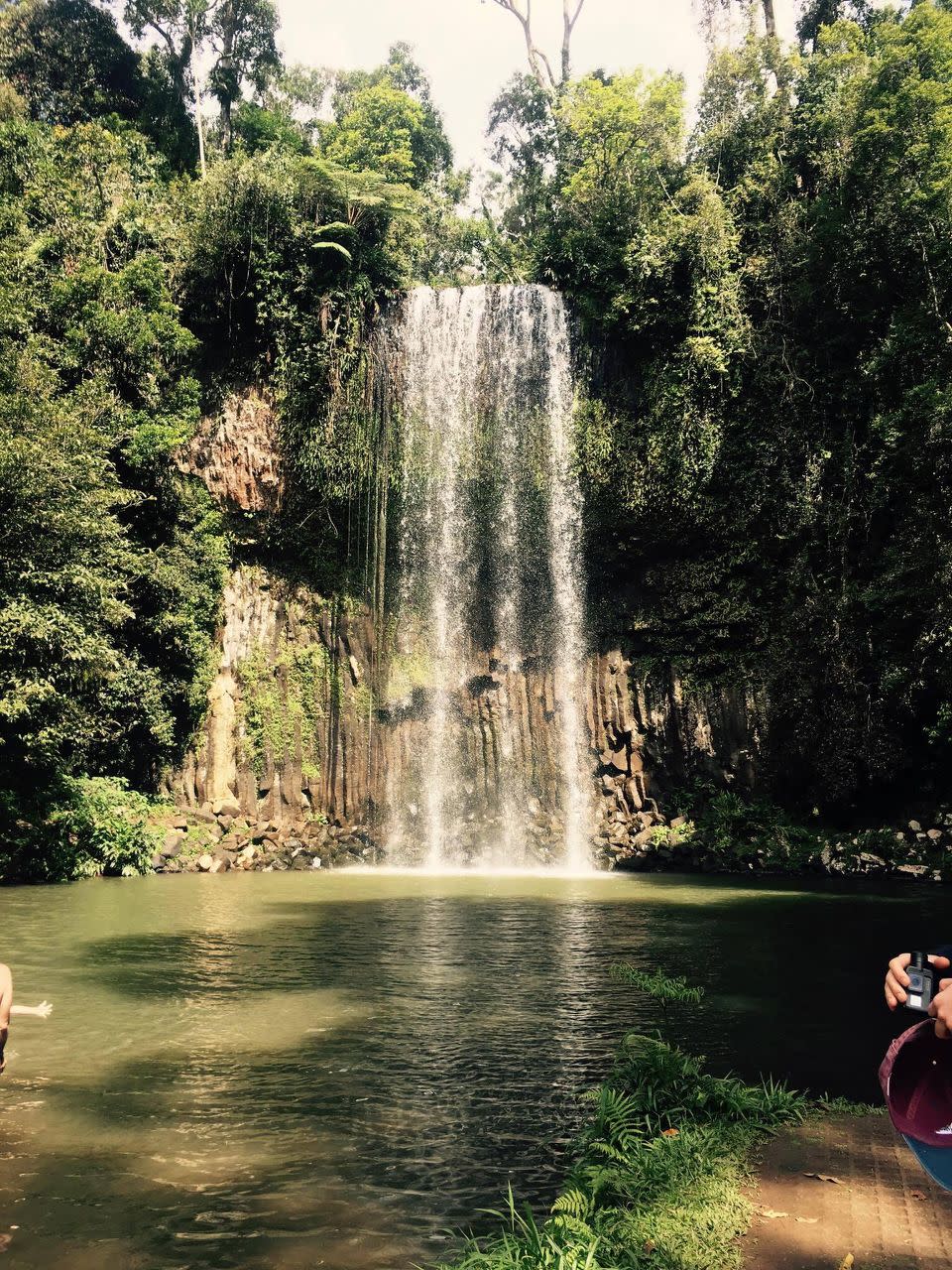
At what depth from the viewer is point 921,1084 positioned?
2.10m

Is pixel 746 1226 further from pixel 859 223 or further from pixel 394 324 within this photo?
pixel 394 324

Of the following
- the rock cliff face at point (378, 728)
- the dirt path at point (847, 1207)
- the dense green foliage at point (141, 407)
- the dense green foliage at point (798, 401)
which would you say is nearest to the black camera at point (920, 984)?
the dirt path at point (847, 1207)

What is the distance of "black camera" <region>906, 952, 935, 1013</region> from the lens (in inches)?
81.2

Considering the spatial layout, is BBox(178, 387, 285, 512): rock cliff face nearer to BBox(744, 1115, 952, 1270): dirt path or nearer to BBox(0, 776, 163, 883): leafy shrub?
BBox(0, 776, 163, 883): leafy shrub

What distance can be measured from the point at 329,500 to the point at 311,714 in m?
5.06

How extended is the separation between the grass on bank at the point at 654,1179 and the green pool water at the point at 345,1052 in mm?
309

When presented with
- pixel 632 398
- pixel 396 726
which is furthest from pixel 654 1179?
pixel 632 398

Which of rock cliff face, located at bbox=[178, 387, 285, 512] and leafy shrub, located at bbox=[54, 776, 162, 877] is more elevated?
rock cliff face, located at bbox=[178, 387, 285, 512]

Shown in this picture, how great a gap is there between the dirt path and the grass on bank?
10 cm

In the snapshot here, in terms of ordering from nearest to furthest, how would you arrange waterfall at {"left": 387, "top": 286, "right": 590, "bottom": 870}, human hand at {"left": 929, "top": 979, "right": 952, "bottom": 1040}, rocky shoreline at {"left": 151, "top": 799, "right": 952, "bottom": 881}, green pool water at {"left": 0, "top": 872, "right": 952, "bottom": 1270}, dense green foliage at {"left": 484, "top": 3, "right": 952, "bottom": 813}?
human hand at {"left": 929, "top": 979, "right": 952, "bottom": 1040}, green pool water at {"left": 0, "top": 872, "right": 952, "bottom": 1270}, rocky shoreline at {"left": 151, "top": 799, "right": 952, "bottom": 881}, dense green foliage at {"left": 484, "top": 3, "right": 952, "bottom": 813}, waterfall at {"left": 387, "top": 286, "right": 590, "bottom": 870}

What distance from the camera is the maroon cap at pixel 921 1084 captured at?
6.73 feet

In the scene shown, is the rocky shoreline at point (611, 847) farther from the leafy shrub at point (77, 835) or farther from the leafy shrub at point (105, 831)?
the leafy shrub at point (77, 835)

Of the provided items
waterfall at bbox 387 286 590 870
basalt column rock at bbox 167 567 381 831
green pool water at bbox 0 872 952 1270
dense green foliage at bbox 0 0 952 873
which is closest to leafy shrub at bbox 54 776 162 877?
dense green foliage at bbox 0 0 952 873

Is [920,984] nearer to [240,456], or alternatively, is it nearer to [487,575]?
[487,575]
